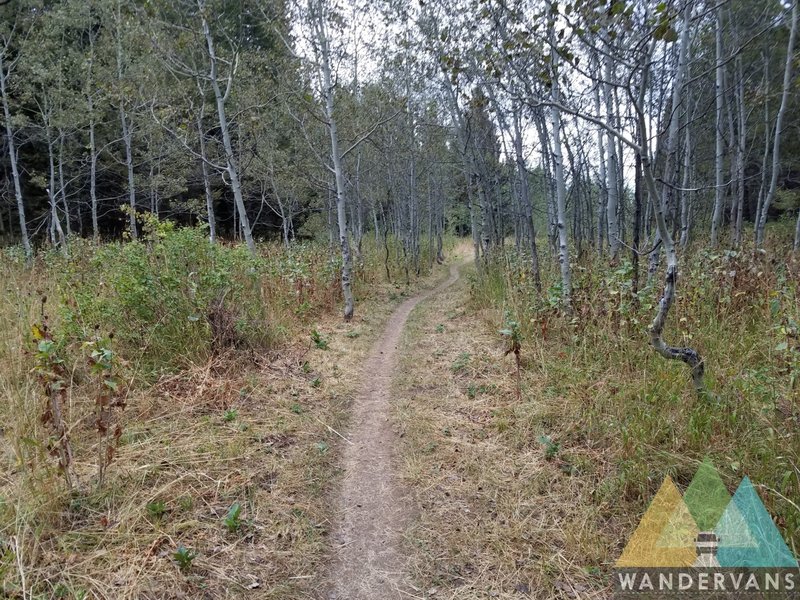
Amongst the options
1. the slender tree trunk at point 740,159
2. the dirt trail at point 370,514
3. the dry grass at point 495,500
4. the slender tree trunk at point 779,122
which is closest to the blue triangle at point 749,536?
the dry grass at point 495,500

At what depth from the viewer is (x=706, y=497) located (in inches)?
93.5

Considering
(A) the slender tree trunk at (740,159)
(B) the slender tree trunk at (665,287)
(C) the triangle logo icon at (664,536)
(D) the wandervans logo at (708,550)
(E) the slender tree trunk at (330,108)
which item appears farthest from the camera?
(A) the slender tree trunk at (740,159)

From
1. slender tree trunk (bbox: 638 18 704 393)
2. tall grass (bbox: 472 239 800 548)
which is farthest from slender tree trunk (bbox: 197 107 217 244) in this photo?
slender tree trunk (bbox: 638 18 704 393)

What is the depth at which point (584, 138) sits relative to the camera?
10625 mm

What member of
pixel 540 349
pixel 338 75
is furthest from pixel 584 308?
pixel 338 75

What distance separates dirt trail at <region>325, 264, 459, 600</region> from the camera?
2336mm

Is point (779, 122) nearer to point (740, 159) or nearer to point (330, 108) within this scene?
point (740, 159)

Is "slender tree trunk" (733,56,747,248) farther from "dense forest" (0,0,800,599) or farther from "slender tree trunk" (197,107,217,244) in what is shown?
"slender tree trunk" (197,107,217,244)

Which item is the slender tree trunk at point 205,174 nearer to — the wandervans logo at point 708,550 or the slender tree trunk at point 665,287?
the slender tree trunk at point 665,287

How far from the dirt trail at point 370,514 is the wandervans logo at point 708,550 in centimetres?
125

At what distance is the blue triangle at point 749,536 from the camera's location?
76.9 inches

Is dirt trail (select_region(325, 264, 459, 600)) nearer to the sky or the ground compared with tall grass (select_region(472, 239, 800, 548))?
nearer to the ground

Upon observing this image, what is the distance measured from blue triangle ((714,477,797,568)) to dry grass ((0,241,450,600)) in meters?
2.19

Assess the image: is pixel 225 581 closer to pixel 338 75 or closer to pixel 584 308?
pixel 584 308
